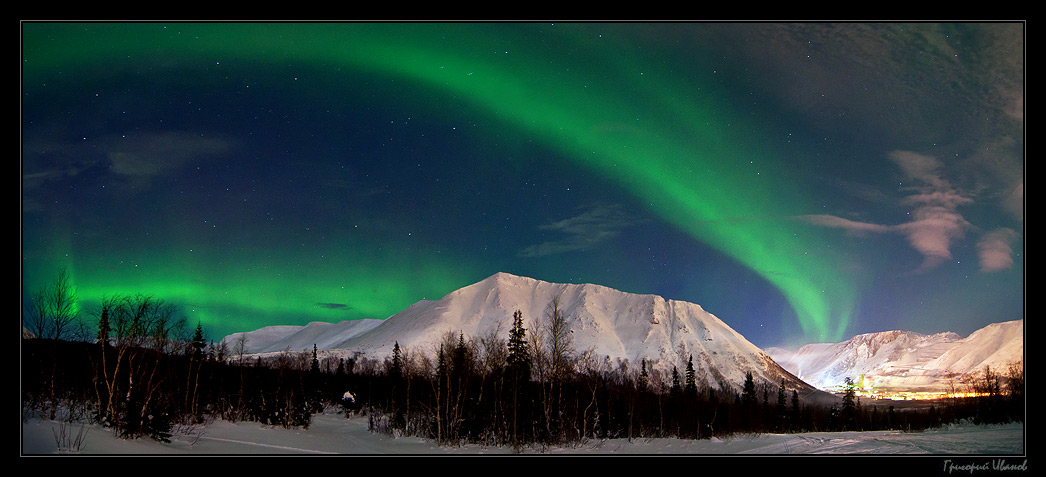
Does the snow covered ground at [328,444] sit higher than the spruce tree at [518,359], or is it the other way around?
the spruce tree at [518,359]

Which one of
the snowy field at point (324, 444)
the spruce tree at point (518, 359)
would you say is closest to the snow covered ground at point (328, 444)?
the snowy field at point (324, 444)

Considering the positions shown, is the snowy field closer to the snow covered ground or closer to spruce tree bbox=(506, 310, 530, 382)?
the snow covered ground

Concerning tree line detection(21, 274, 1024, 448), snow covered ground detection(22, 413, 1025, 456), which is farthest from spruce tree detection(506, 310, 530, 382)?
snow covered ground detection(22, 413, 1025, 456)

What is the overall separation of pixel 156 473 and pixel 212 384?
44.3 meters

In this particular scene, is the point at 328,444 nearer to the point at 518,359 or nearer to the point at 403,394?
the point at 518,359

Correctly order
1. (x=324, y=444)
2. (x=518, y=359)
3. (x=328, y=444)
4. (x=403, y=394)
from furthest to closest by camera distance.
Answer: (x=403, y=394), (x=518, y=359), (x=328, y=444), (x=324, y=444)

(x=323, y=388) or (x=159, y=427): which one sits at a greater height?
(x=159, y=427)

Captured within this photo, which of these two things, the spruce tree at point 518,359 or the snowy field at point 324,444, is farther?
the spruce tree at point 518,359

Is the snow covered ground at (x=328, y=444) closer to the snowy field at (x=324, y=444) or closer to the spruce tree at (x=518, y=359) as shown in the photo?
the snowy field at (x=324, y=444)

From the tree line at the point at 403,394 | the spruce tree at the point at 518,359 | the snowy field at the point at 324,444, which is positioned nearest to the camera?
the snowy field at the point at 324,444

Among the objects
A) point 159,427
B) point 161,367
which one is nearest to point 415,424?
point 161,367

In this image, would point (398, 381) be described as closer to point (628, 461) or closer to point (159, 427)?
point (159, 427)

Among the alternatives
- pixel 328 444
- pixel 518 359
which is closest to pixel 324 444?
pixel 328 444

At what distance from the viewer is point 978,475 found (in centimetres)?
1698
